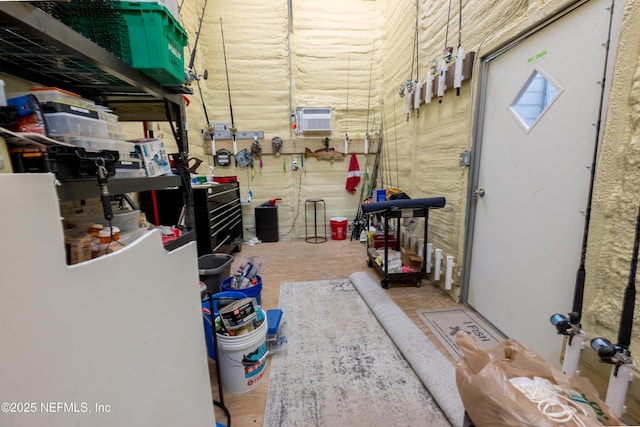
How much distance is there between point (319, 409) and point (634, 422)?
4.21 ft

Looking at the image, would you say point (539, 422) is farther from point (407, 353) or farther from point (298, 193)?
point (298, 193)

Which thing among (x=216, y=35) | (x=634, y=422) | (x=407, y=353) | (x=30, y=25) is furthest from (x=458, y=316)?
(x=216, y=35)

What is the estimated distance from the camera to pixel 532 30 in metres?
1.56

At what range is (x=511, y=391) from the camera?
83 cm

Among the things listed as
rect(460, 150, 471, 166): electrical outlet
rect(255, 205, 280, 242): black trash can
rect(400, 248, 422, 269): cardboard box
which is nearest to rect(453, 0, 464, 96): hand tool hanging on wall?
rect(460, 150, 471, 166): electrical outlet

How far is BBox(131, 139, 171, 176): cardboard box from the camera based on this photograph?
1.03m

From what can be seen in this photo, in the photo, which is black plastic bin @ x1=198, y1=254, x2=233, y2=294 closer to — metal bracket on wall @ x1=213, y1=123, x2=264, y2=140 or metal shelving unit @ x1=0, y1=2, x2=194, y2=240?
metal shelving unit @ x1=0, y1=2, x2=194, y2=240

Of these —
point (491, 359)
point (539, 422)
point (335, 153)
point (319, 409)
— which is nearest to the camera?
point (539, 422)

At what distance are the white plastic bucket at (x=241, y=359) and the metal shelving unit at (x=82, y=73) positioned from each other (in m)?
0.64

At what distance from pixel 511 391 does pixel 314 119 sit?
13.0ft

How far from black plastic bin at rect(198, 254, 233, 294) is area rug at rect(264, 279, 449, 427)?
1.96ft

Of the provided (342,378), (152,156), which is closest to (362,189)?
(342,378)

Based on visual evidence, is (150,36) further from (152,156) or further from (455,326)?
(455,326)

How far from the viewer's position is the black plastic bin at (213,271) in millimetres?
1944
